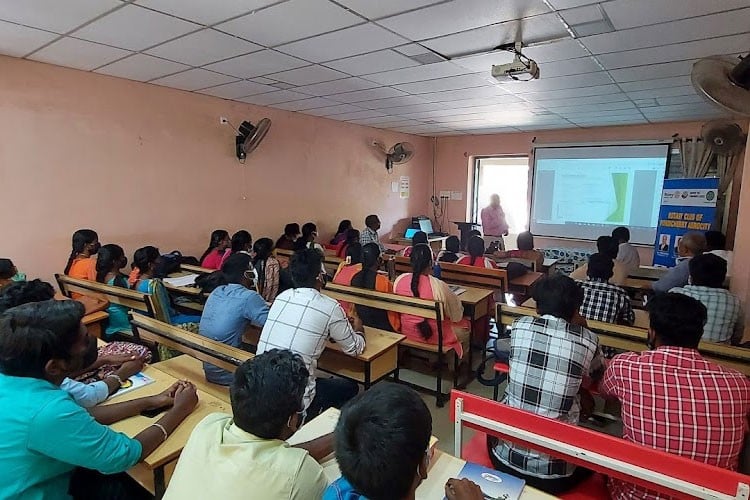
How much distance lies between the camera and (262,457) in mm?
1014

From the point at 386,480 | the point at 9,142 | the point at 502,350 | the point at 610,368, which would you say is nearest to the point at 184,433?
the point at 386,480

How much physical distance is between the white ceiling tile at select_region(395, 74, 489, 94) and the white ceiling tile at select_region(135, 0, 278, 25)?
80.4 inches

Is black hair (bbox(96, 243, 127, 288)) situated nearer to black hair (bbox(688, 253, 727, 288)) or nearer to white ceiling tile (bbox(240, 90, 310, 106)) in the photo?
white ceiling tile (bbox(240, 90, 310, 106))

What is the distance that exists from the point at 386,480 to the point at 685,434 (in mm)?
1081

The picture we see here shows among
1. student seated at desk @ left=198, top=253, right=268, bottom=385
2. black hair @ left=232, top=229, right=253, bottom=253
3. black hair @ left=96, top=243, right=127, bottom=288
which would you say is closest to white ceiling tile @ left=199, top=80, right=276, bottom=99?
black hair @ left=232, top=229, right=253, bottom=253

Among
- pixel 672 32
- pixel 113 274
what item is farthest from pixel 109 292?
pixel 672 32

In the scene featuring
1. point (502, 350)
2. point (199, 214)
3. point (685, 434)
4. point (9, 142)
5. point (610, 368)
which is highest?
point (9, 142)

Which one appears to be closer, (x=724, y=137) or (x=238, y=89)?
(x=238, y=89)

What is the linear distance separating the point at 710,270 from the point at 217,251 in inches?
161

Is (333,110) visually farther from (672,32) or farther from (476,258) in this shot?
(672,32)

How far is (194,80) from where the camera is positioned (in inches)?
161

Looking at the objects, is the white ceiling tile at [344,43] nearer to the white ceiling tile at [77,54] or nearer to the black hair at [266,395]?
the white ceiling tile at [77,54]

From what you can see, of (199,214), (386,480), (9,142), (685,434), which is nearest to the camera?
(386,480)

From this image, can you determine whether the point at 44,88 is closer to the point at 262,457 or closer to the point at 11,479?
the point at 11,479
